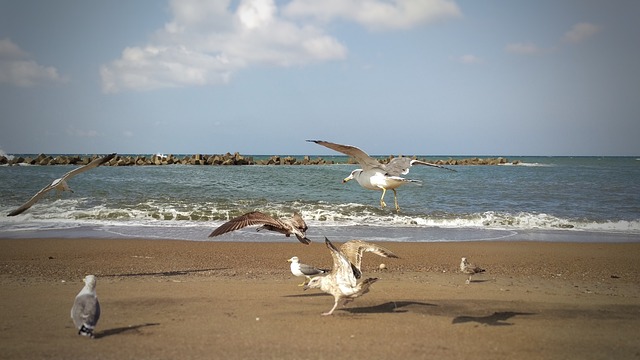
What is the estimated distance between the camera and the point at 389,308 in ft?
22.5

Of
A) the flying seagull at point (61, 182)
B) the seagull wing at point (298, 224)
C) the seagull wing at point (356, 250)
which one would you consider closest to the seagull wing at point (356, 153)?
the seagull wing at point (298, 224)

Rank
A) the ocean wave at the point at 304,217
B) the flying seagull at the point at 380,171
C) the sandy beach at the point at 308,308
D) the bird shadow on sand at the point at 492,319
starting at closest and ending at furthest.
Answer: the sandy beach at the point at 308,308 → the bird shadow on sand at the point at 492,319 → the flying seagull at the point at 380,171 → the ocean wave at the point at 304,217

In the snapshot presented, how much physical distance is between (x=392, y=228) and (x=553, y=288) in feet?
26.3

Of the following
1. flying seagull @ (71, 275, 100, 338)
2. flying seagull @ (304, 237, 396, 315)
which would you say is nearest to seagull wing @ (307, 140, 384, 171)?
flying seagull @ (304, 237, 396, 315)

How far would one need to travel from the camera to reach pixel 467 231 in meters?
15.8

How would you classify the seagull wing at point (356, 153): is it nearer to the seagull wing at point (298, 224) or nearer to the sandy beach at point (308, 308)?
the seagull wing at point (298, 224)

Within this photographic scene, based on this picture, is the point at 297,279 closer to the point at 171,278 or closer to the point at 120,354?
the point at 171,278

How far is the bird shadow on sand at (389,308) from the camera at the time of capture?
6.71 meters

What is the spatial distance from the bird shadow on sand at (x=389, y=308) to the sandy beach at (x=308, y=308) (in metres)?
0.02

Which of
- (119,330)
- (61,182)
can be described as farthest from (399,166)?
(61,182)

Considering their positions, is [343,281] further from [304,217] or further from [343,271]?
[304,217]

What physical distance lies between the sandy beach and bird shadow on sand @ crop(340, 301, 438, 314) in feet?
0.08

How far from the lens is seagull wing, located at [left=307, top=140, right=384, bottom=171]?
28.9ft

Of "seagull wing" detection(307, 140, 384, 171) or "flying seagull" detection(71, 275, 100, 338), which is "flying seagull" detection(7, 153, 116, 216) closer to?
"seagull wing" detection(307, 140, 384, 171)
